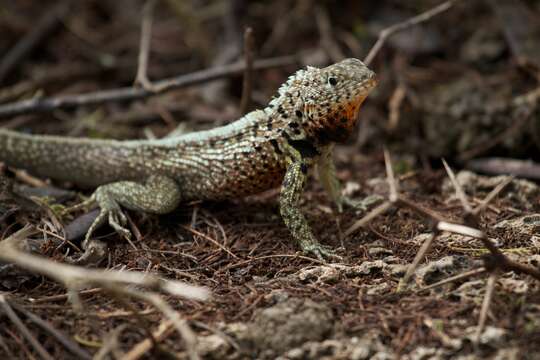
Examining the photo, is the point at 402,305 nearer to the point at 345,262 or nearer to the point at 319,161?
the point at 345,262

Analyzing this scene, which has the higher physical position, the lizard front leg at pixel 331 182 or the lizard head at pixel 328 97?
the lizard head at pixel 328 97

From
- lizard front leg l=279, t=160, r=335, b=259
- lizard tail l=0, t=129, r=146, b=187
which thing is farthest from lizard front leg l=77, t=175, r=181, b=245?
lizard front leg l=279, t=160, r=335, b=259

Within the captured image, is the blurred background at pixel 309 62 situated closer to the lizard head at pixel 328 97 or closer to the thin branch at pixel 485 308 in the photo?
the lizard head at pixel 328 97

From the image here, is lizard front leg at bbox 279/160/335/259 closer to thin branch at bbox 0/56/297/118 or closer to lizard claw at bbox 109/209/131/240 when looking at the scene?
lizard claw at bbox 109/209/131/240

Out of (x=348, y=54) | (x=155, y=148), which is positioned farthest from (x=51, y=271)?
(x=348, y=54)

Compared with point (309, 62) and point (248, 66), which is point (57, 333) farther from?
point (309, 62)

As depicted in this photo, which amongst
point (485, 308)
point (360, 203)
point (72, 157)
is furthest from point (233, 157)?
point (485, 308)

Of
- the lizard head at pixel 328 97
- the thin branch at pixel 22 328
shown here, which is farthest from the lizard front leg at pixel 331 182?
the thin branch at pixel 22 328
